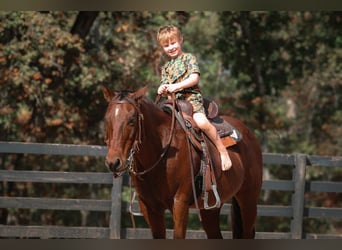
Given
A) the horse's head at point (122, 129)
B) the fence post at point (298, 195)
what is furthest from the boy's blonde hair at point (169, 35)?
the fence post at point (298, 195)

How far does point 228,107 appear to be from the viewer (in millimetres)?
15633

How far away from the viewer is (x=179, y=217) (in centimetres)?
421

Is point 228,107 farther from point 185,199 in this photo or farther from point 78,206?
point 185,199

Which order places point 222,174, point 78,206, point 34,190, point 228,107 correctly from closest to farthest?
point 222,174, point 78,206, point 34,190, point 228,107

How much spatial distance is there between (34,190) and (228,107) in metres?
5.18

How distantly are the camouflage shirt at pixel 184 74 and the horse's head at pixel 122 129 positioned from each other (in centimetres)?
63

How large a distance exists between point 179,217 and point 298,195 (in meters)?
4.25

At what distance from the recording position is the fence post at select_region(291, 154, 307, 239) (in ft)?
26.5

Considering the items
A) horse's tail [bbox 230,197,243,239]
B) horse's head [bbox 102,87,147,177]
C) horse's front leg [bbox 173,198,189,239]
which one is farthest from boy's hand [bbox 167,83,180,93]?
horse's tail [bbox 230,197,243,239]

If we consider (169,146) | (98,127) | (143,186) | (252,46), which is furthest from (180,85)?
(252,46)

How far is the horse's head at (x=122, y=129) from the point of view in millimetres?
3699

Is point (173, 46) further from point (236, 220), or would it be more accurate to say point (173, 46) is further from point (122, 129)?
point (236, 220)

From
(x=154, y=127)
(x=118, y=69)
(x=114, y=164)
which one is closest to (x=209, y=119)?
(x=154, y=127)

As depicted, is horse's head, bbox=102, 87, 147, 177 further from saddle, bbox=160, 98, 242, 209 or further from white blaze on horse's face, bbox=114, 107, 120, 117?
saddle, bbox=160, 98, 242, 209
